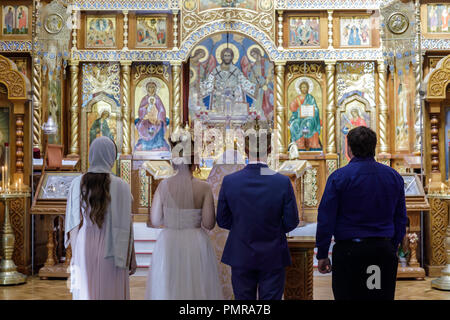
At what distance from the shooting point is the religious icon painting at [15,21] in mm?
10188

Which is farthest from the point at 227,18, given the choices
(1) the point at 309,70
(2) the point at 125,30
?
(2) the point at 125,30

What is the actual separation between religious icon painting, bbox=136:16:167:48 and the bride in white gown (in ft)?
26.9

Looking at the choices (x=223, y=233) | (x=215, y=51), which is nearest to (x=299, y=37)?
(x=215, y=51)

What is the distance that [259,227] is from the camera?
3.86m

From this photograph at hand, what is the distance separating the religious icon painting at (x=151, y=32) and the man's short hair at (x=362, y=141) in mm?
8638

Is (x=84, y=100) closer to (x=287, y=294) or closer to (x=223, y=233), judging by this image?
(x=223, y=233)

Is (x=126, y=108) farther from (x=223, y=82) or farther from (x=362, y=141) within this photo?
(x=362, y=141)

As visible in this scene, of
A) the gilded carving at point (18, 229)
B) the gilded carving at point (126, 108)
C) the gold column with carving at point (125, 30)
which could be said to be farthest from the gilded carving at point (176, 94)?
the gilded carving at point (18, 229)

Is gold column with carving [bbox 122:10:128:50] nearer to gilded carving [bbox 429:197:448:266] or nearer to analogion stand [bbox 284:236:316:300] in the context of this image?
gilded carving [bbox 429:197:448:266]

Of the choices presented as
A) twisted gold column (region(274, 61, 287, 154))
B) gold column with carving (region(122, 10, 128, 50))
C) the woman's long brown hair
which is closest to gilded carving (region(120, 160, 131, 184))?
gold column with carving (region(122, 10, 128, 50))

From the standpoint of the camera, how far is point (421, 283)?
744 centimetres

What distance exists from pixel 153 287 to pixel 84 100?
8.24 metres

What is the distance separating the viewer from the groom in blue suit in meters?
3.86

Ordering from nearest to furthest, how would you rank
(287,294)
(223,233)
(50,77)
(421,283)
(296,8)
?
(287,294)
(223,233)
(421,283)
(50,77)
(296,8)
